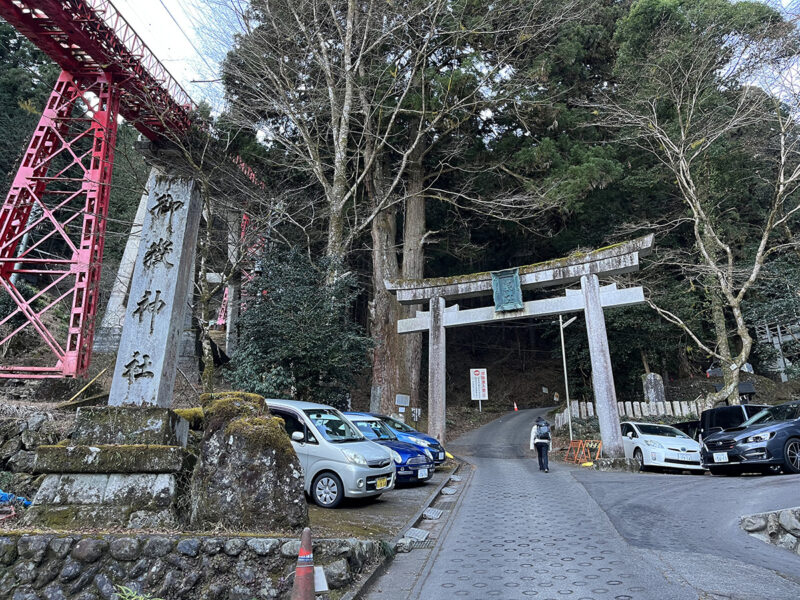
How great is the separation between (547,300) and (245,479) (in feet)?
35.1

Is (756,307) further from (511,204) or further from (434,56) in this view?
(434,56)

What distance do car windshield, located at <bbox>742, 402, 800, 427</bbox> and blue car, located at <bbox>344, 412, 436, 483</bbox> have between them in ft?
23.2

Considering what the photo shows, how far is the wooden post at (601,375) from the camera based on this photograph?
39.3 ft

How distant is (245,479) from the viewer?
4621 millimetres

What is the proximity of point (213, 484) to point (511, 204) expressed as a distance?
1339 cm

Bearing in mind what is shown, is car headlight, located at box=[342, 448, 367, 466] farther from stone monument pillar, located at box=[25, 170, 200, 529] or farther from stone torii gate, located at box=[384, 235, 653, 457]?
stone torii gate, located at box=[384, 235, 653, 457]

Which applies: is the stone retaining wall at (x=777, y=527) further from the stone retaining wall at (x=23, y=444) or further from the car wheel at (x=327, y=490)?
the stone retaining wall at (x=23, y=444)

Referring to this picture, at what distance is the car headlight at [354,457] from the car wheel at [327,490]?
350 mm

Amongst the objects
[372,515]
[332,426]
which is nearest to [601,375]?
[332,426]

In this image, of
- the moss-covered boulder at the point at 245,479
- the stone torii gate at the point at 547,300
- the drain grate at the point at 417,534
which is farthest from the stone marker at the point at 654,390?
the moss-covered boulder at the point at 245,479

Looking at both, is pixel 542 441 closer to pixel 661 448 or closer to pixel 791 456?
pixel 661 448

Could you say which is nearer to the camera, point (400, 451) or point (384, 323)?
point (400, 451)

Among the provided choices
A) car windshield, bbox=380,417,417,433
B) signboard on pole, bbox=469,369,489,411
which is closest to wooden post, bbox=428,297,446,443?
car windshield, bbox=380,417,417,433

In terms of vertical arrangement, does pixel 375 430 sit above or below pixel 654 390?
below
